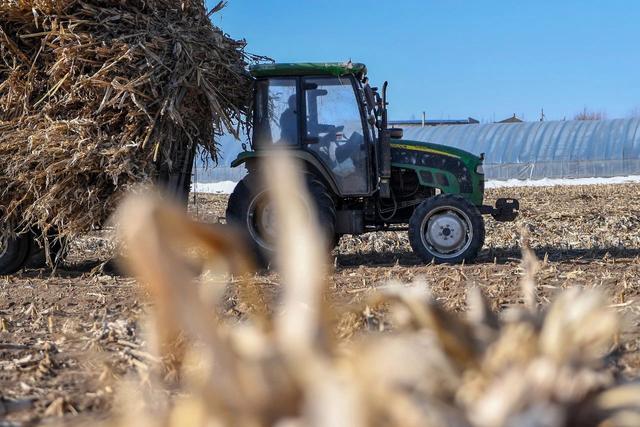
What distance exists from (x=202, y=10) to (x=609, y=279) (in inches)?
177

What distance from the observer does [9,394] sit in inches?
125

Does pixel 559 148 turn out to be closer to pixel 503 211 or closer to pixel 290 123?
pixel 503 211

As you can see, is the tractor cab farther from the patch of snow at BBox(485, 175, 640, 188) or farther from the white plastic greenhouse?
the white plastic greenhouse

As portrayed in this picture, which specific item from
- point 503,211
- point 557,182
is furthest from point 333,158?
point 557,182

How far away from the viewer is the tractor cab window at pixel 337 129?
837cm

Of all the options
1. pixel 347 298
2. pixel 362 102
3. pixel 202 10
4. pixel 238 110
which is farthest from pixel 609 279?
pixel 202 10

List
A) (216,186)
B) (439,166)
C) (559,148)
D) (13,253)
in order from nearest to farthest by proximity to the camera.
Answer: (13,253)
(439,166)
(216,186)
(559,148)

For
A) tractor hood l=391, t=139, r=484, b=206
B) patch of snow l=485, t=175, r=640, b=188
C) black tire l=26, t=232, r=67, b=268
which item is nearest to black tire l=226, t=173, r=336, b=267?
tractor hood l=391, t=139, r=484, b=206

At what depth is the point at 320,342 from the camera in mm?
1205

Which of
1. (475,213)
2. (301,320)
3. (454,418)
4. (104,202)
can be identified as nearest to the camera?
(454,418)

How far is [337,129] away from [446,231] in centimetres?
145

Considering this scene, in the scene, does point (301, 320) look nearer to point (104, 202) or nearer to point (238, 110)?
point (104, 202)

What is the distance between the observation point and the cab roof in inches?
326

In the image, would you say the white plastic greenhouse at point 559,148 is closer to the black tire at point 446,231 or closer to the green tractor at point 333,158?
the green tractor at point 333,158
